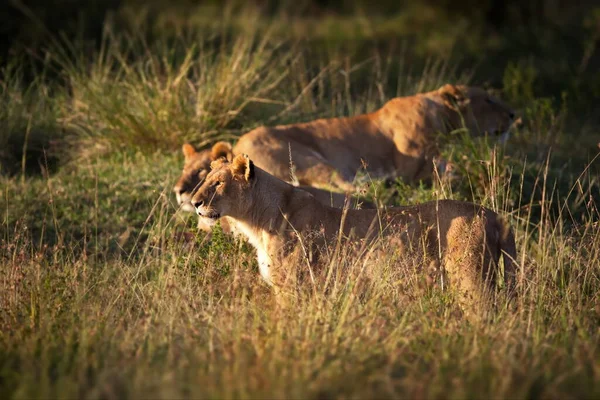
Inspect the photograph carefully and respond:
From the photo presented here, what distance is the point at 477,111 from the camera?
28.9 feet

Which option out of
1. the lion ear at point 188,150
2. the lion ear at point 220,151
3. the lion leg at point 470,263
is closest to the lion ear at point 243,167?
the lion leg at point 470,263

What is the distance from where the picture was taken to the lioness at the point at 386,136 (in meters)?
8.19

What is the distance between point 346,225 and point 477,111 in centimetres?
357

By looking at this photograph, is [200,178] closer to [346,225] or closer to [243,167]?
[243,167]

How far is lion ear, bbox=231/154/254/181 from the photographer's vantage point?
5484mm

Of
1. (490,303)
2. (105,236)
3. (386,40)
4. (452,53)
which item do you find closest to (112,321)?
(490,303)

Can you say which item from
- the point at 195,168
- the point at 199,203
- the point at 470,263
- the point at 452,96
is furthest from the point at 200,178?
the point at 470,263

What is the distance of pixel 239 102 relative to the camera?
939cm

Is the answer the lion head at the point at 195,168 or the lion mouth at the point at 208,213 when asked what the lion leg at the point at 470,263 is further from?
the lion head at the point at 195,168

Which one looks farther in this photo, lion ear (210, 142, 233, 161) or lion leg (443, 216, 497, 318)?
lion ear (210, 142, 233, 161)

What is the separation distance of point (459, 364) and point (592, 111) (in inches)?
Answer: 354

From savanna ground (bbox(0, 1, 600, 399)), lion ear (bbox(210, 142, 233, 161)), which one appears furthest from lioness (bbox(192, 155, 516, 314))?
lion ear (bbox(210, 142, 233, 161))

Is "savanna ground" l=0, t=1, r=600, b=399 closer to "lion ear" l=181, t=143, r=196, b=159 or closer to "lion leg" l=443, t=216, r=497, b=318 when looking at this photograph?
"lion leg" l=443, t=216, r=497, b=318

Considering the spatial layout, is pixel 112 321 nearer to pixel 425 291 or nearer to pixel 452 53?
pixel 425 291
